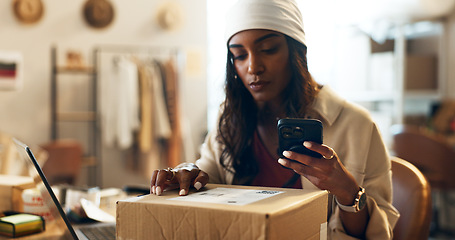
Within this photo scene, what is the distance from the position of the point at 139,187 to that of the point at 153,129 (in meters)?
3.19

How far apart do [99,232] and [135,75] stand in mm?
3670

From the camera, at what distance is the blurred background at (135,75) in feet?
14.9

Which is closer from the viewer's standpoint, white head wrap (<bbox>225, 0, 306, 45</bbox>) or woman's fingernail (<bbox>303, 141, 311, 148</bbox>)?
woman's fingernail (<bbox>303, 141, 311, 148</bbox>)

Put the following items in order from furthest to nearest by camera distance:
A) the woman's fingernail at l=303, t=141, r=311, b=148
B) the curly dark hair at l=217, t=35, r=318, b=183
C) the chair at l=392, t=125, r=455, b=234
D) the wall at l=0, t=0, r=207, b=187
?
1. the wall at l=0, t=0, r=207, b=187
2. the chair at l=392, t=125, r=455, b=234
3. the curly dark hair at l=217, t=35, r=318, b=183
4. the woman's fingernail at l=303, t=141, r=311, b=148

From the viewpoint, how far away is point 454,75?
4375mm

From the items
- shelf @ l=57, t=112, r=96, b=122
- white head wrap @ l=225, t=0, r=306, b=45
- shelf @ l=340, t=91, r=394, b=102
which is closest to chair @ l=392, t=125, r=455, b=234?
shelf @ l=340, t=91, r=394, b=102

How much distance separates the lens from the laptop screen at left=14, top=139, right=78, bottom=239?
845 mm

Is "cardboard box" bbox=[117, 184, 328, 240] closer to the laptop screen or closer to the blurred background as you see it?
the laptop screen

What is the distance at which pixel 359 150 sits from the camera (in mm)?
1198

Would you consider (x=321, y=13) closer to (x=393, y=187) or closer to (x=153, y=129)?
(x=153, y=129)

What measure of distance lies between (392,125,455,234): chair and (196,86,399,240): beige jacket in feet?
8.33

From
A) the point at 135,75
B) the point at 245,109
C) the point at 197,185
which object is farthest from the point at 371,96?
the point at 197,185

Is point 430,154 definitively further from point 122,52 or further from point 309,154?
point 122,52

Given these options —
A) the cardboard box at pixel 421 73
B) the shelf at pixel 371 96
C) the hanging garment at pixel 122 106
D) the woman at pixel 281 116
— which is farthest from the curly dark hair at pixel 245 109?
the shelf at pixel 371 96
